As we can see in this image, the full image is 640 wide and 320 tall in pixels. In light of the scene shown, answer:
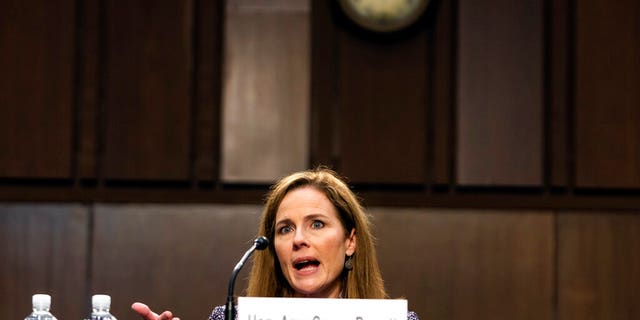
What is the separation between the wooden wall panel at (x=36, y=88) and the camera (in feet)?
17.4

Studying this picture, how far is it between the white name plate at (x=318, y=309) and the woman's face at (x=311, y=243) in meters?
0.48

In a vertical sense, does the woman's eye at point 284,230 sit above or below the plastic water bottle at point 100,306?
above

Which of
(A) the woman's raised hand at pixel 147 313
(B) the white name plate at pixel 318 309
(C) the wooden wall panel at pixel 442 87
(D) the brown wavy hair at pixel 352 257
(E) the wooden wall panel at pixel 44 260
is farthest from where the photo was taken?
(C) the wooden wall panel at pixel 442 87

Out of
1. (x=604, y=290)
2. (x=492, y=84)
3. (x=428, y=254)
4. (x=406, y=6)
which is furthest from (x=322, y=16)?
(x=604, y=290)

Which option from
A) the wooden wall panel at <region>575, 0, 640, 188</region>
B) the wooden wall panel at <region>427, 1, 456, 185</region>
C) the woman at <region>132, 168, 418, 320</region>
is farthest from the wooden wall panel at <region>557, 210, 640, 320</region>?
the woman at <region>132, 168, 418, 320</region>

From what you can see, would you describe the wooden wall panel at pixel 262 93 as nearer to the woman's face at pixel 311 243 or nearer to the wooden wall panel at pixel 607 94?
the wooden wall panel at pixel 607 94

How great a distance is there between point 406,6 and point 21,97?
1.86 meters

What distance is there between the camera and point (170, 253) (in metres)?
5.30

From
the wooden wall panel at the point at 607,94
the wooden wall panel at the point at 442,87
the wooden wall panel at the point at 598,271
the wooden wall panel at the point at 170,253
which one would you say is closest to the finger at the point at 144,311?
the wooden wall panel at the point at 170,253

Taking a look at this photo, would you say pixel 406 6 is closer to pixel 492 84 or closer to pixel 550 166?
pixel 492 84

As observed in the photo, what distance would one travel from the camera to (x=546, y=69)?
17.6ft

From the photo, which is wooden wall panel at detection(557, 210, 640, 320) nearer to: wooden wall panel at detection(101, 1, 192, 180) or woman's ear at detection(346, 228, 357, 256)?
wooden wall panel at detection(101, 1, 192, 180)

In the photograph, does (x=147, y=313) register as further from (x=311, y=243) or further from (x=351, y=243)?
(x=351, y=243)

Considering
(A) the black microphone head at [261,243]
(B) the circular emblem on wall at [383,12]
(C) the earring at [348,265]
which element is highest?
(B) the circular emblem on wall at [383,12]
